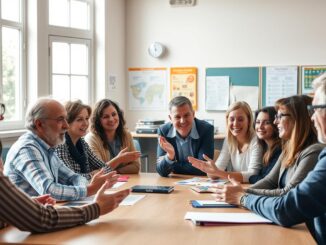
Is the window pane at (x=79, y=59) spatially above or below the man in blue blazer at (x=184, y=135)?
above

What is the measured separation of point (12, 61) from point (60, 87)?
65 centimetres

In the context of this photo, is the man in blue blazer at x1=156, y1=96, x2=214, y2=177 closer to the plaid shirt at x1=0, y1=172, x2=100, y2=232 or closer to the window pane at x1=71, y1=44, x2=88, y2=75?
the plaid shirt at x1=0, y1=172, x2=100, y2=232

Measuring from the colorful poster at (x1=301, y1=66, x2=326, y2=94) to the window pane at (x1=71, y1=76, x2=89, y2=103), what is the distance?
2539 millimetres

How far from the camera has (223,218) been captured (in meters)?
1.85

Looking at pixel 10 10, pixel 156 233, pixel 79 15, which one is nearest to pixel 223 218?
pixel 156 233

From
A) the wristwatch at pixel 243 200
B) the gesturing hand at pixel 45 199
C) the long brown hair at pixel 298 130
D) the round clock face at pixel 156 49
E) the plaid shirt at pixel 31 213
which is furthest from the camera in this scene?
the round clock face at pixel 156 49

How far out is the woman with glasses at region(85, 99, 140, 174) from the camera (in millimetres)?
3309

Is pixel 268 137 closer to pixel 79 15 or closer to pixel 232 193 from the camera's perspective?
pixel 232 193

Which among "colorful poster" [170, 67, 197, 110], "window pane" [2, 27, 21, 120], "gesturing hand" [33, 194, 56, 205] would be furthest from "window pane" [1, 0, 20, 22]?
"gesturing hand" [33, 194, 56, 205]

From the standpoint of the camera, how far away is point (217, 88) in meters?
5.43

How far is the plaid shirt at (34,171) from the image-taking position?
81.9 inches

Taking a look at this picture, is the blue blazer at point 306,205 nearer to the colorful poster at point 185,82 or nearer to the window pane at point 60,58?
the window pane at point 60,58

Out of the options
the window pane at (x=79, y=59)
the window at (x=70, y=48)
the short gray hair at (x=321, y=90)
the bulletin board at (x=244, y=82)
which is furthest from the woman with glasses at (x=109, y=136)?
the bulletin board at (x=244, y=82)

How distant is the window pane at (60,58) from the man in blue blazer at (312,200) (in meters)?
3.35
